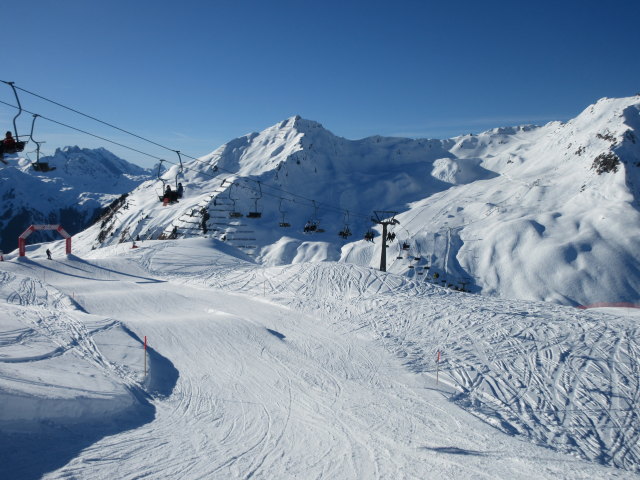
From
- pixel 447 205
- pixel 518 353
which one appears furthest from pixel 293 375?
pixel 447 205

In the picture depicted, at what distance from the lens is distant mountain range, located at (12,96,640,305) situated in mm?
69938

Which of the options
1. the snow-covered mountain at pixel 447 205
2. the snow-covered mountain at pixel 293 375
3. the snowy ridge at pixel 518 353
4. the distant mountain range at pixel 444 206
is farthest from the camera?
the snow-covered mountain at pixel 447 205

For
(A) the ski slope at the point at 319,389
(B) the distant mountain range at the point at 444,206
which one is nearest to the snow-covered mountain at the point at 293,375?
(A) the ski slope at the point at 319,389

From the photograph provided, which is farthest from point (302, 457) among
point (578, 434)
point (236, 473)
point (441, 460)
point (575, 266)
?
point (575, 266)

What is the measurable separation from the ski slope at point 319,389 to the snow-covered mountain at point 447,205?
20.7 meters

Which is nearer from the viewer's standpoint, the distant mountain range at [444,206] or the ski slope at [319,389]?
the ski slope at [319,389]

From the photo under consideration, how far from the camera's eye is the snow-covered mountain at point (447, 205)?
230 ft

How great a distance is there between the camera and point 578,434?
401 inches

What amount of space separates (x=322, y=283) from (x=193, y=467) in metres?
18.8

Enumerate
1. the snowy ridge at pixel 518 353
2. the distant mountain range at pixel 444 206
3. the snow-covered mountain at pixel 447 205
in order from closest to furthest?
the snowy ridge at pixel 518 353
the distant mountain range at pixel 444 206
the snow-covered mountain at pixel 447 205

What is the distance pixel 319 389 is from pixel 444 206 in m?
102

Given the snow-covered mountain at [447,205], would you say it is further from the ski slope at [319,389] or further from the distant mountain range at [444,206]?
the ski slope at [319,389]

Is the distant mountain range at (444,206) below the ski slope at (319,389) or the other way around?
the other way around

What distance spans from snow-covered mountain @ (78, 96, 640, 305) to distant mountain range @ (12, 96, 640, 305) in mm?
395
